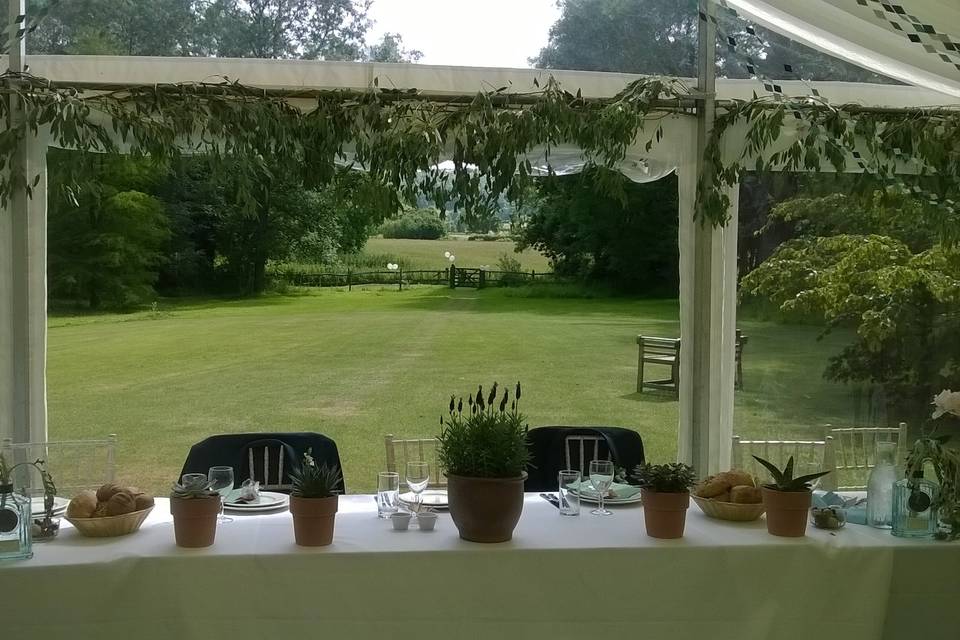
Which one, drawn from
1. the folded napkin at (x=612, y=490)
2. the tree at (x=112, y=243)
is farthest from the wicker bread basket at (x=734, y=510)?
the tree at (x=112, y=243)

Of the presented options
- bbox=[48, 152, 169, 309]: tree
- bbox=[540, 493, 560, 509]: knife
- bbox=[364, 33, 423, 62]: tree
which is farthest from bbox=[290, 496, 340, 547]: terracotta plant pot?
bbox=[48, 152, 169, 309]: tree

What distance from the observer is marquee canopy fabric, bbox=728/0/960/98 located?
105 inches

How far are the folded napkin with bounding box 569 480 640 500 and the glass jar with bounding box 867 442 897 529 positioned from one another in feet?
2.00

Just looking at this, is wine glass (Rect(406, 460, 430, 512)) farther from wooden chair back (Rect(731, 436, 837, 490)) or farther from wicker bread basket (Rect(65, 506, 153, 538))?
wooden chair back (Rect(731, 436, 837, 490))

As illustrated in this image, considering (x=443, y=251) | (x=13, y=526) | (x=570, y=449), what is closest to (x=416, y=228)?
(x=443, y=251)

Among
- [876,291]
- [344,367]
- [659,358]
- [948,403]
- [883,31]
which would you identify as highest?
[883,31]

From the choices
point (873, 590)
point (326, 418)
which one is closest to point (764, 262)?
point (873, 590)

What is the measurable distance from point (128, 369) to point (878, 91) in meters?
8.05

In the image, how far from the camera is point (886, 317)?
597cm

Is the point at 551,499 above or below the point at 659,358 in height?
above

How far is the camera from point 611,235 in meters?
9.05

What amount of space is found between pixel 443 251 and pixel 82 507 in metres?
7.38

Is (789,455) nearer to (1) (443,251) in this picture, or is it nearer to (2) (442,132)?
(2) (442,132)

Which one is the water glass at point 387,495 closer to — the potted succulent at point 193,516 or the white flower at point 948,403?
the potted succulent at point 193,516
